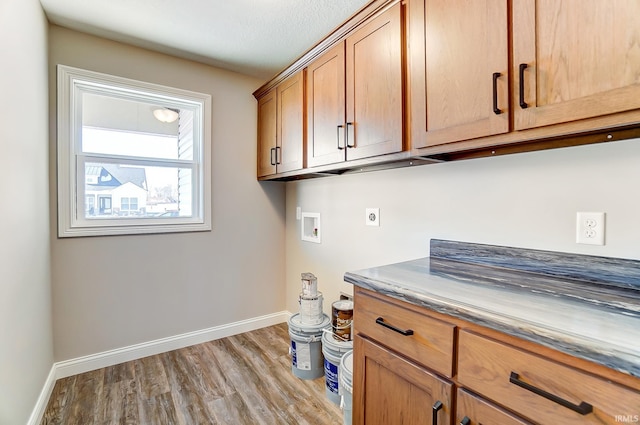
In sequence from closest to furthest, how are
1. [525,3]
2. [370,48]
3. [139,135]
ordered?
[525,3], [370,48], [139,135]

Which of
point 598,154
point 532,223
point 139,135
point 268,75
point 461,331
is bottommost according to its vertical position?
point 461,331

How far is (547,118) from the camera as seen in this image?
1.03m

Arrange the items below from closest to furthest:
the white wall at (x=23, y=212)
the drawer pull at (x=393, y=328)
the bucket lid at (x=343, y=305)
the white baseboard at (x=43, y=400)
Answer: the drawer pull at (x=393, y=328) → the white wall at (x=23, y=212) → the white baseboard at (x=43, y=400) → the bucket lid at (x=343, y=305)

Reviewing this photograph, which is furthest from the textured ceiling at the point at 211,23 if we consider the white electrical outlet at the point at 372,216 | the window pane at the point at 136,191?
the white electrical outlet at the point at 372,216

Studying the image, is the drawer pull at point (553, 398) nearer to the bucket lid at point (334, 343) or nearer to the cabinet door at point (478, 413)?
the cabinet door at point (478, 413)

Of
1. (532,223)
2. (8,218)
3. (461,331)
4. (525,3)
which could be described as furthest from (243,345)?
(525,3)

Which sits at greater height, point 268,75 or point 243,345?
point 268,75

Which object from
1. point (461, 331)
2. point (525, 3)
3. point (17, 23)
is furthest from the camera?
point (17, 23)

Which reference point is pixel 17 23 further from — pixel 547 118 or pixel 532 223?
pixel 532 223

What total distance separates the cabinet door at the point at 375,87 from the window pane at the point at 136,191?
1.68m

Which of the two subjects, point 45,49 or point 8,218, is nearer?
point 8,218

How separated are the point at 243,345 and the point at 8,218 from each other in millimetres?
1861

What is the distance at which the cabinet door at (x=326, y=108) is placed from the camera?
1.89 metres

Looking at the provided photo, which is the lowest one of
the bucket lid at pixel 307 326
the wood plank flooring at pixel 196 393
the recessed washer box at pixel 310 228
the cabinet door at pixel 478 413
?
the wood plank flooring at pixel 196 393
